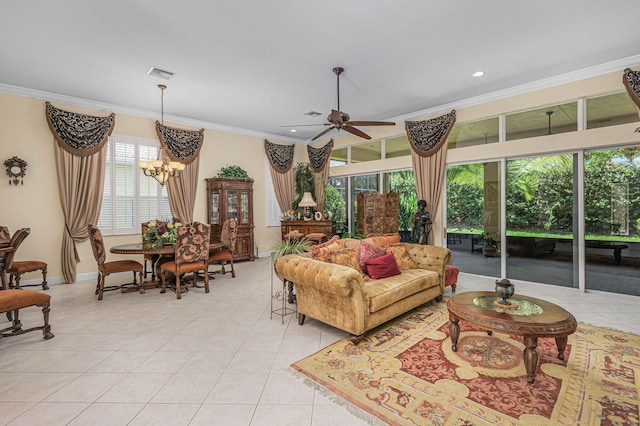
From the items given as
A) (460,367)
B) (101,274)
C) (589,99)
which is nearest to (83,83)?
(101,274)

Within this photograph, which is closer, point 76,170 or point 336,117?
point 336,117

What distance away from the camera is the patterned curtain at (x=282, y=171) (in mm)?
7855

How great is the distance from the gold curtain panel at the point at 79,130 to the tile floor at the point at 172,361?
2.57 metres

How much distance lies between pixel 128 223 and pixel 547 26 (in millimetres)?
7069

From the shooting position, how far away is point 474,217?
5.50 m

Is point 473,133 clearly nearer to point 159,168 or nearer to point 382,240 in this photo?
point 382,240

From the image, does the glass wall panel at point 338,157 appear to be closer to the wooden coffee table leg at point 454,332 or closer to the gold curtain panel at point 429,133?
the gold curtain panel at point 429,133

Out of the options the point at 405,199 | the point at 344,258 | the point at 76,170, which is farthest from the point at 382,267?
the point at 76,170

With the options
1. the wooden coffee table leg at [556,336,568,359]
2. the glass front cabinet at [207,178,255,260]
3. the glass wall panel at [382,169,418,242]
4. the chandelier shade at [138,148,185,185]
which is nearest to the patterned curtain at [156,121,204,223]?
the glass front cabinet at [207,178,255,260]

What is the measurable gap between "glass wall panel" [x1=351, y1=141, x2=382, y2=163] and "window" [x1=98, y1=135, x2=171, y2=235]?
4.32 m

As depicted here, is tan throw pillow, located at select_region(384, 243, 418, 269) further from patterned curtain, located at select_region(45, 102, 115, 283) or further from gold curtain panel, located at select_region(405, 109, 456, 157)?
patterned curtain, located at select_region(45, 102, 115, 283)

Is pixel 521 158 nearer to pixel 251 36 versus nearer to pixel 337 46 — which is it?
pixel 337 46

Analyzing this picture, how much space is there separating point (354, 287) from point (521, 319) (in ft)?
4.28

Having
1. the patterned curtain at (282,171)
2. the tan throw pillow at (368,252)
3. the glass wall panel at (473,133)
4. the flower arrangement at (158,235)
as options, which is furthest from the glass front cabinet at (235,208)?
the glass wall panel at (473,133)
